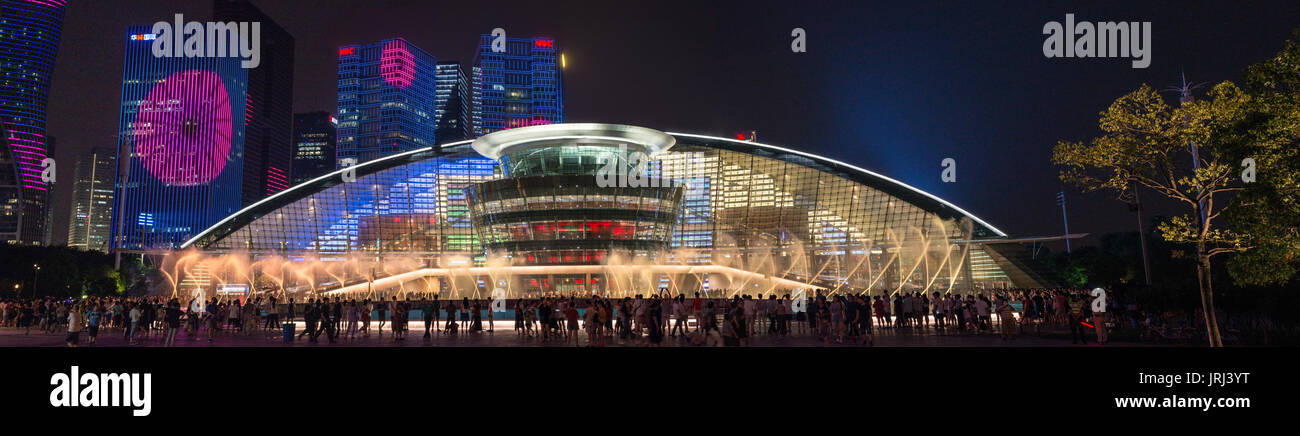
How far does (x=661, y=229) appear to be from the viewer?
251ft

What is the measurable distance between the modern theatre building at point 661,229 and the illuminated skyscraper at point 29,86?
132896 millimetres

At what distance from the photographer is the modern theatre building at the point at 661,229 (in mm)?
77062

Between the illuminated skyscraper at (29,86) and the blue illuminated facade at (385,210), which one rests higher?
the illuminated skyscraper at (29,86)

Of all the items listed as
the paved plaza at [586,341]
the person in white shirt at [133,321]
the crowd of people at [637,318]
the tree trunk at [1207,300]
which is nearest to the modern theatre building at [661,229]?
the crowd of people at [637,318]

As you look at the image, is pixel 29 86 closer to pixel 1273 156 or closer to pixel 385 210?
pixel 385 210

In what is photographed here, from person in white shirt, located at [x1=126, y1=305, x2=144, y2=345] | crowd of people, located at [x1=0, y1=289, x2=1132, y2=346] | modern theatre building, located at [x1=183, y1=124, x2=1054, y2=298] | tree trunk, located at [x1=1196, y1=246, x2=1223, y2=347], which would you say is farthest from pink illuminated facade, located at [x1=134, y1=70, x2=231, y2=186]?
tree trunk, located at [x1=1196, y1=246, x2=1223, y2=347]

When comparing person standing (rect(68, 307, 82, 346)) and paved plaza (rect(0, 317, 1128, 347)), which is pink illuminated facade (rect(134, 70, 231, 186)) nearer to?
paved plaza (rect(0, 317, 1128, 347))

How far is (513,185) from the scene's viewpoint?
235 ft

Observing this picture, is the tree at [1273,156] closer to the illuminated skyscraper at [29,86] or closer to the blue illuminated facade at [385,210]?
the blue illuminated facade at [385,210]

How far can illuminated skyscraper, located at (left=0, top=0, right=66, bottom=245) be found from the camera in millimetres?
172875

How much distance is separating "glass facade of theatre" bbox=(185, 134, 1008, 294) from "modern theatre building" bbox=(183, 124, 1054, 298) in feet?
0.59
